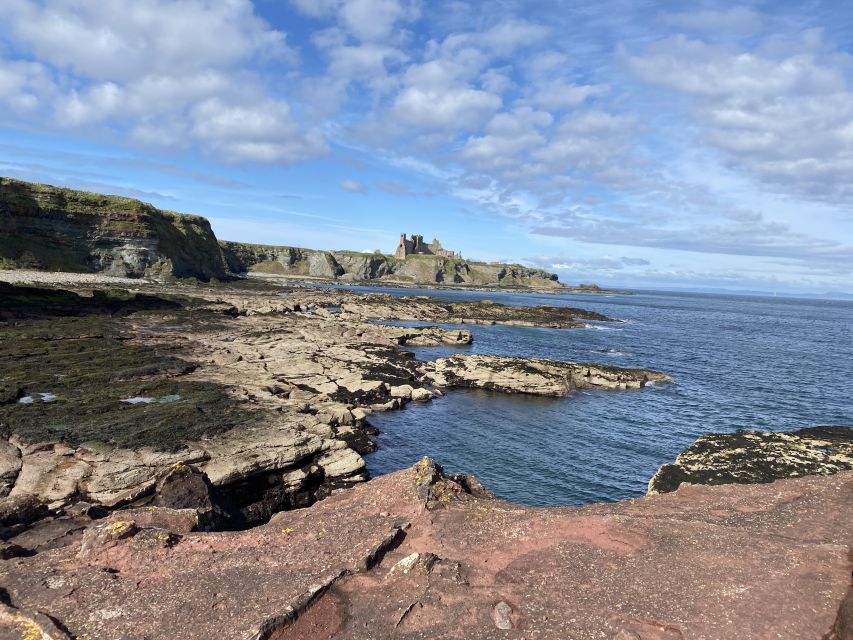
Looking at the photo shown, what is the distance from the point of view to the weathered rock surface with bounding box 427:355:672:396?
46.7 meters

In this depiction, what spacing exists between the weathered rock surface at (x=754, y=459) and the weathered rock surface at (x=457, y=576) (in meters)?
8.50

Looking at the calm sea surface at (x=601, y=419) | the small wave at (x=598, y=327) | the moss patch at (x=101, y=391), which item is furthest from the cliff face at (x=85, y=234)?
the small wave at (x=598, y=327)

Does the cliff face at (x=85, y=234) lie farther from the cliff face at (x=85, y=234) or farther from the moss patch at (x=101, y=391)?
the moss patch at (x=101, y=391)

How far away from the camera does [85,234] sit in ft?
345

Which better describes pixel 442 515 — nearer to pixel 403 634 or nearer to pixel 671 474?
pixel 403 634

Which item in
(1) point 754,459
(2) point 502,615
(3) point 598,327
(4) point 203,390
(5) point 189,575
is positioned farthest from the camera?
(3) point 598,327

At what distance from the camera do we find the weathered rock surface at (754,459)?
25109 millimetres

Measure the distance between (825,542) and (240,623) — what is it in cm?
1586

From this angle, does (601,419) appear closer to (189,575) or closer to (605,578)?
(605,578)

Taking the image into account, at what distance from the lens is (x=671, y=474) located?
25766 mm

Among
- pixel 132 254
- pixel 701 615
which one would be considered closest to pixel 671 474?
pixel 701 615

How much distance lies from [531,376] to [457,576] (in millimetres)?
35907

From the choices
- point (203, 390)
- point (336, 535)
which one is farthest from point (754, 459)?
point (203, 390)

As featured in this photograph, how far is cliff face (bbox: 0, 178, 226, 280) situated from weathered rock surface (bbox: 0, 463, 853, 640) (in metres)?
101
